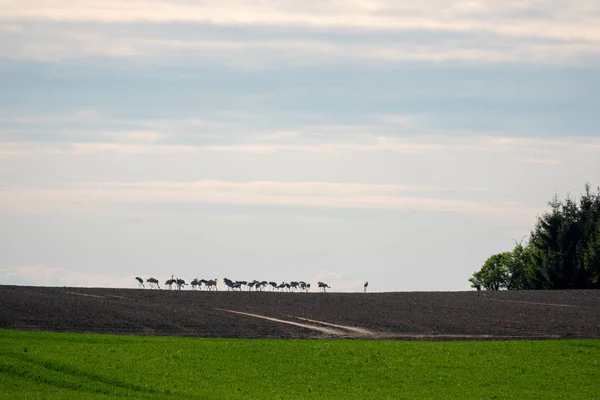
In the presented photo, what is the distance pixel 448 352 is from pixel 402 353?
98.0 inches

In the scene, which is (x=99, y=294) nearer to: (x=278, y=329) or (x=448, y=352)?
(x=278, y=329)

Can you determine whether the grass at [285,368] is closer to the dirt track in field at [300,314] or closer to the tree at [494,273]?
the dirt track in field at [300,314]

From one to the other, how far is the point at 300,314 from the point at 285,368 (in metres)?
18.0

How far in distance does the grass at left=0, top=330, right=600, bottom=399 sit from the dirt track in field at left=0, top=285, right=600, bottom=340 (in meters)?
4.54

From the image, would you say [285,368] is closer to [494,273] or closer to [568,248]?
[568,248]

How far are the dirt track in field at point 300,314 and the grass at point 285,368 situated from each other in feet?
14.9

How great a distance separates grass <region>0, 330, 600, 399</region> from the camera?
40312 millimetres

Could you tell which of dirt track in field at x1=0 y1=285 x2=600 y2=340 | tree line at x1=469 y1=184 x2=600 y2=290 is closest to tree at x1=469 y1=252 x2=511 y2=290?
tree line at x1=469 y1=184 x2=600 y2=290

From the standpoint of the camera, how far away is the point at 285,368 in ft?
148

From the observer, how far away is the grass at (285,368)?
40.3 meters

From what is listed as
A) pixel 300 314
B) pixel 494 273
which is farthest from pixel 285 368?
pixel 494 273

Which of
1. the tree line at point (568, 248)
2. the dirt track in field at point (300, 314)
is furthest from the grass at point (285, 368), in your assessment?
the tree line at point (568, 248)

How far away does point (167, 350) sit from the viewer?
47.1 m

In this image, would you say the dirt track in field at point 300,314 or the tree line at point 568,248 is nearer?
the dirt track in field at point 300,314
